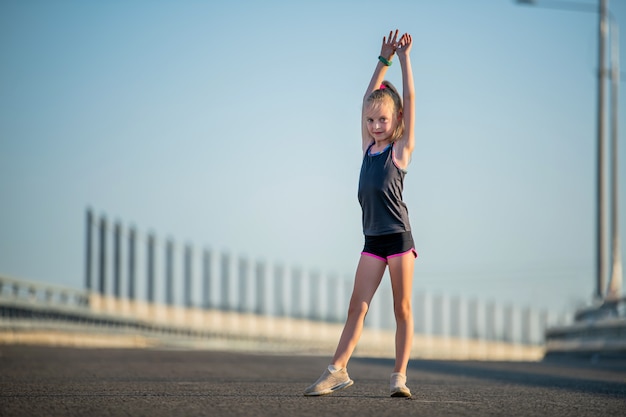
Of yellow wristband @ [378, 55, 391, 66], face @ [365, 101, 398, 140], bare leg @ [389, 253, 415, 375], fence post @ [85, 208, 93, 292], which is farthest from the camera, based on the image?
fence post @ [85, 208, 93, 292]

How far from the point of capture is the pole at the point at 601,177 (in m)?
19.7

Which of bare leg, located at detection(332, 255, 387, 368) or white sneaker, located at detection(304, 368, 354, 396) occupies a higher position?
bare leg, located at detection(332, 255, 387, 368)

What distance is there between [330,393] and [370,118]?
6.07 ft

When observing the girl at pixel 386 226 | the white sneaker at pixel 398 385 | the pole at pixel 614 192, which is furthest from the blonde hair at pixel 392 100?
the pole at pixel 614 192

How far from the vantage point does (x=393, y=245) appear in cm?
704

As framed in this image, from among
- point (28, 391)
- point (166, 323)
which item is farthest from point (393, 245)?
point (166, 323)

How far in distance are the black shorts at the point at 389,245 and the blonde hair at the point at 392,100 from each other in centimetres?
67

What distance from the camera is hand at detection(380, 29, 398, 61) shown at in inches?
296

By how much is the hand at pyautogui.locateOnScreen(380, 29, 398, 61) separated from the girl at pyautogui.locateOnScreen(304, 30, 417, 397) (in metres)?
0.12

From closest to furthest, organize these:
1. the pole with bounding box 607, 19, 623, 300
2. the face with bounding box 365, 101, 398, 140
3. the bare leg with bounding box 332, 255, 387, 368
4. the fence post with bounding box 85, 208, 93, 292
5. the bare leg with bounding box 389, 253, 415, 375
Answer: the bare leg with bounding box 389, 253, 415, 375 < the bare leg with bounding box 332, 255, 387, 368 < the face with bounding box 365, 101, 398, 140 < the pole with bounding box 607, 19, 623, 300 < the fence post with bounding box 85, 208, 93, 292

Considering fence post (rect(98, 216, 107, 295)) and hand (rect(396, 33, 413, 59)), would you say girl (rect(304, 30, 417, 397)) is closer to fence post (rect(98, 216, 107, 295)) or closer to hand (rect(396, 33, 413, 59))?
hand (rect(396, 33, 413, 59))

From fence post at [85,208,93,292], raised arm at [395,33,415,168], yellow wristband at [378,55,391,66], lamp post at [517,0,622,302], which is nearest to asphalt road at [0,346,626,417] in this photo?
raised arm at [395,33,415,168]

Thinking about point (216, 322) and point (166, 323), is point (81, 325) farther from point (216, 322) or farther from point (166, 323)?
point (216, 322)

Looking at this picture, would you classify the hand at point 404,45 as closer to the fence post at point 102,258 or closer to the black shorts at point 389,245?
the black shorts at point 389,245
